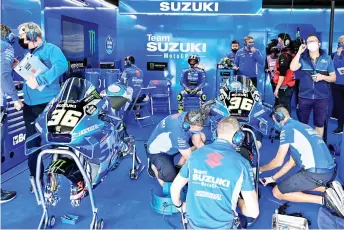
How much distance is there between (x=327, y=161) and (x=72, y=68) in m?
6.04

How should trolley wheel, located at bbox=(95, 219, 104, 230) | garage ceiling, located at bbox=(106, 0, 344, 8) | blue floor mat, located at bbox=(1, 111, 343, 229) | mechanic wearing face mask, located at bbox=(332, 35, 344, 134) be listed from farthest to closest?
garage ceiling, located at bbox=(106, 0, 344, 8) → mechanic wearing face mask, located at bbox=(332, 35, 344, 134) → blue floor mat, located at bbox=(1, 111, 343, 229) → trolley wheel, located at bbox=(95, 219, 104, 230)

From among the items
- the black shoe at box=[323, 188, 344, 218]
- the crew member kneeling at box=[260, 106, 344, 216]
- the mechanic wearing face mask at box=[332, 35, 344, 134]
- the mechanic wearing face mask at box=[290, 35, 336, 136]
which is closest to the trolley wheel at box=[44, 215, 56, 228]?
the crew member kneeling at box=[260, 106, 344, 216]

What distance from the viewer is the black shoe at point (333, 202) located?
2959 millimetres

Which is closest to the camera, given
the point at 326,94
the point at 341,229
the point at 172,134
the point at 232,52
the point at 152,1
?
the point at 341,229

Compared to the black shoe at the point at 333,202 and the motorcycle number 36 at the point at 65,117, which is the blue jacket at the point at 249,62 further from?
the motorcycle number 36 at the point at 65,117

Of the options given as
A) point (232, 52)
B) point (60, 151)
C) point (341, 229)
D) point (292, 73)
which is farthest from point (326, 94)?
point (232, 52)

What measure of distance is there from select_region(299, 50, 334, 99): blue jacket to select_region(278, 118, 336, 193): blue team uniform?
1518 mm

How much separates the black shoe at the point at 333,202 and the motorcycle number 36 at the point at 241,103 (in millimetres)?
1195

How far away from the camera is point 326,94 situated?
4.74m

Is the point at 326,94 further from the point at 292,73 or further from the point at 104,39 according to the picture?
the point at 104,39

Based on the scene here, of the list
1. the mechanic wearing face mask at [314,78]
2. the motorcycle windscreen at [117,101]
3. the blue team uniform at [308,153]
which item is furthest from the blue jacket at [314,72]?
the motorcycle windscreen at [117,101]

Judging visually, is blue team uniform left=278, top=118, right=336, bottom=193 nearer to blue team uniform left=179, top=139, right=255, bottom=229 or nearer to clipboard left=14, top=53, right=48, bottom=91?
blue team uniform left=179, top=139, right=255, bottom=229

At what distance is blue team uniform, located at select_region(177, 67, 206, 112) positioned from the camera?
313 inches

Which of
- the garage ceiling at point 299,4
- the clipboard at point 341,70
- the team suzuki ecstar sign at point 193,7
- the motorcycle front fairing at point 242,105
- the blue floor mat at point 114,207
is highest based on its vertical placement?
the garage ceiling at point 299,4
